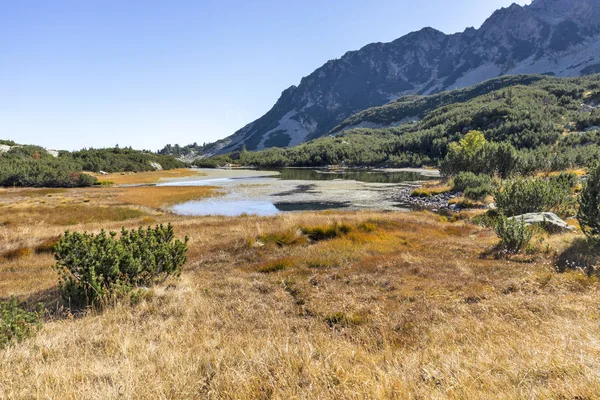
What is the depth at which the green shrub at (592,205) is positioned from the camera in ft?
45.2

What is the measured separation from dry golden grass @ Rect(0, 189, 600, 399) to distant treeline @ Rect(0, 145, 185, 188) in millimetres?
81335

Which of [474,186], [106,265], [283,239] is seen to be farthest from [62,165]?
[474,186]

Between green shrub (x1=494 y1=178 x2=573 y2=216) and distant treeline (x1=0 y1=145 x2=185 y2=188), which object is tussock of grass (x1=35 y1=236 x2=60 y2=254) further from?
distant treeline (x1=0 y1=145 x2=185 y2=188)

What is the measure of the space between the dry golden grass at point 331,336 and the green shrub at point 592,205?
1.51 meters

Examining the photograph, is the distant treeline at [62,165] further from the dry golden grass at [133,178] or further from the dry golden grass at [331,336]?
the dry golden grass at [331,336]

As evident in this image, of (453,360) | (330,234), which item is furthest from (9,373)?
(330,234)

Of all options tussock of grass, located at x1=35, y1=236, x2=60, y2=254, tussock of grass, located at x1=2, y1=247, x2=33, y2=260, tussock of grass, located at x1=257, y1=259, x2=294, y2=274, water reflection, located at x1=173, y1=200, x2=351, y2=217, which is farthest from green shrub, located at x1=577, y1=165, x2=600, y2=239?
water reflection, located at x1=173, y1=200, x2=351, y2=217

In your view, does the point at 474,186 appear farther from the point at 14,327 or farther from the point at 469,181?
the point at 14,327

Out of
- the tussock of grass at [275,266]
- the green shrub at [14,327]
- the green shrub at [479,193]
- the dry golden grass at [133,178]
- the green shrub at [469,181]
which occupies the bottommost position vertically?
the green shrub at [479,193]

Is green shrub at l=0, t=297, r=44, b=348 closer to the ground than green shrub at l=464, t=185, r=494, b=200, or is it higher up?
higher up

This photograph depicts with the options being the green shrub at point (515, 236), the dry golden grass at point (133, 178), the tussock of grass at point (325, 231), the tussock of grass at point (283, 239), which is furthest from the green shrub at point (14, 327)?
the dry golden grass at point (133, 178)

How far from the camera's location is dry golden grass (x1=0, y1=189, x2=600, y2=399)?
13.3 ft

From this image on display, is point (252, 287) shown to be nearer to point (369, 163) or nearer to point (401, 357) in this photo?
point (401, 357)

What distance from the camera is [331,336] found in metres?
6.86
